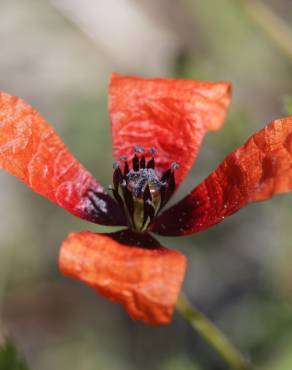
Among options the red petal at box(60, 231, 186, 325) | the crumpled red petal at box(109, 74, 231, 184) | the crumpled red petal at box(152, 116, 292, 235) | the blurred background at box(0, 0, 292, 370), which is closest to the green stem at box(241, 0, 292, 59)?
the blurred background at box(0, 0, 292, 370)

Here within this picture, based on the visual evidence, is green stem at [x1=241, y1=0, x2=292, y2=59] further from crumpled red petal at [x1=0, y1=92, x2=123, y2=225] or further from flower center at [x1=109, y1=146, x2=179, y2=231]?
crumpled red petal at [x1=0, y1=92, x2=123, y2=225]

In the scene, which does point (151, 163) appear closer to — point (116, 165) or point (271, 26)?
point (116, 165)

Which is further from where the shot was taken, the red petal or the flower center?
the flower center

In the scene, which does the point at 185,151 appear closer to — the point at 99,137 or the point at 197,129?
the point at 197,129

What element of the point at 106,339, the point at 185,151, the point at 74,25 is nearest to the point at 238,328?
the point at 106,339

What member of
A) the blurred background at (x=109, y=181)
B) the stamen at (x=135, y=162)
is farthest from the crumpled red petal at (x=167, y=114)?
the blurred background at (x=109, y=181)

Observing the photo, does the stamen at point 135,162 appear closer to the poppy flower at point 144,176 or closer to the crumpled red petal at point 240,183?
the poppy flower at point 144,176

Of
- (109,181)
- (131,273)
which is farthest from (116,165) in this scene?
(109,181)
